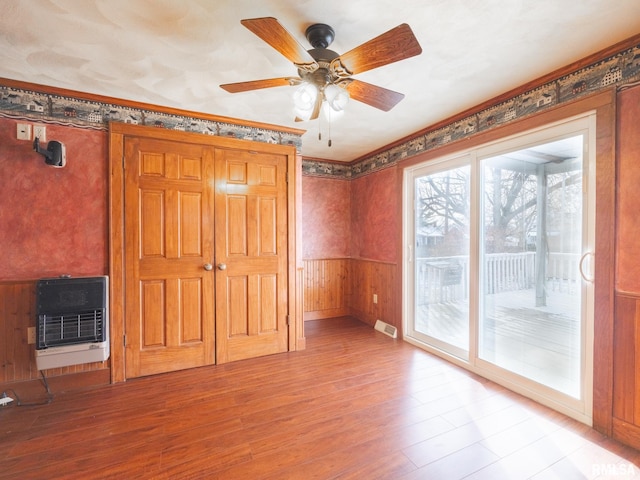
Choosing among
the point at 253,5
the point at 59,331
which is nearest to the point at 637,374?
the point at 253,5

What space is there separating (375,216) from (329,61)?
9.13 feet

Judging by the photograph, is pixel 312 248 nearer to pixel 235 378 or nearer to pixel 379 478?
pixel 235 378

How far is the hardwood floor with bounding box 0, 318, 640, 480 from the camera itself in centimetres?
163

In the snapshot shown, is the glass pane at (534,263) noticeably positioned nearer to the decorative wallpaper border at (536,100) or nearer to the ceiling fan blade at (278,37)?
the decorative wallpaper border at (536,100)

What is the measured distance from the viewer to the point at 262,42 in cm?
180

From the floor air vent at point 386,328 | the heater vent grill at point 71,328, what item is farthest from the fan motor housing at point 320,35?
the floor air vent at point 386,328

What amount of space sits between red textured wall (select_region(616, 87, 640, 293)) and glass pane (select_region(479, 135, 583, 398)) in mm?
264

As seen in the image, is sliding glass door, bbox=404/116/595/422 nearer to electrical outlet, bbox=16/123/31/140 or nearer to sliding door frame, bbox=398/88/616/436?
sliding door frame, bbox=398/88/616/436

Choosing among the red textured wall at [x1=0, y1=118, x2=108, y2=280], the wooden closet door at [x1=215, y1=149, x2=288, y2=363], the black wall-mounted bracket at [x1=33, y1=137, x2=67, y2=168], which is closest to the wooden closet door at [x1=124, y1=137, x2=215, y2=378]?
the wooden closet door at [x1=215, y1=149, x2=288, y2=363]

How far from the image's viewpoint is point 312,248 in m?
4.59

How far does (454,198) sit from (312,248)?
Answer: 7.31 feet

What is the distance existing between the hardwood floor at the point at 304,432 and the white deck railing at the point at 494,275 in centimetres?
88

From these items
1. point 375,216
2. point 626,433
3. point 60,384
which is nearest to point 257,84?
point 375,216

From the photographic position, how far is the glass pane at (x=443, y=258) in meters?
3.04
